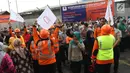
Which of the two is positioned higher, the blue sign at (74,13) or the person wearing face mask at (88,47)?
the blue sign at (74,13)

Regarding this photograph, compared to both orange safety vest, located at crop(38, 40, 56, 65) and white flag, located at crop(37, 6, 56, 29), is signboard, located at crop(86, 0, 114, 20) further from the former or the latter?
orange safety vest, located at crop(38, 40, 56, 65)

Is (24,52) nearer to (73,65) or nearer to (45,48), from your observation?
(45,48)

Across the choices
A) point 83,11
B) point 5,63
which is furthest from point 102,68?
point 83,11

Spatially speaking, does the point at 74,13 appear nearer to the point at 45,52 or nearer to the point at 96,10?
the point at 96,10

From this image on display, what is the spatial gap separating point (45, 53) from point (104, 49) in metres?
1.57

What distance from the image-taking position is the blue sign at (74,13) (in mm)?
19789

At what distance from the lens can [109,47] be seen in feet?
24.9

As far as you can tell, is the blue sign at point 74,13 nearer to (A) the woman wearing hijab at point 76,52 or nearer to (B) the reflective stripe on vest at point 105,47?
(A) the woman wearing hijab at point 76,52

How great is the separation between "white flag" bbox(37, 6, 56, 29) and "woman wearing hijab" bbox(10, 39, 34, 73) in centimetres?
160

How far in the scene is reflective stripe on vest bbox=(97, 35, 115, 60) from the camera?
7.48 m

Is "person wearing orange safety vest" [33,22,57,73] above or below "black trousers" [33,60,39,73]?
above

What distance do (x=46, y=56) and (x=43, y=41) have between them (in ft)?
1.41

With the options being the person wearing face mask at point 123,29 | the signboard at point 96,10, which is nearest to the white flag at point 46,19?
the person wearing face mask at point 123,29

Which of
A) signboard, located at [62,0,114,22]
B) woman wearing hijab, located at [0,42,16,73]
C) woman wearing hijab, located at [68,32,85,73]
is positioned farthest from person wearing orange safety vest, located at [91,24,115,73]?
signboard, located at [62,0,114,22]
